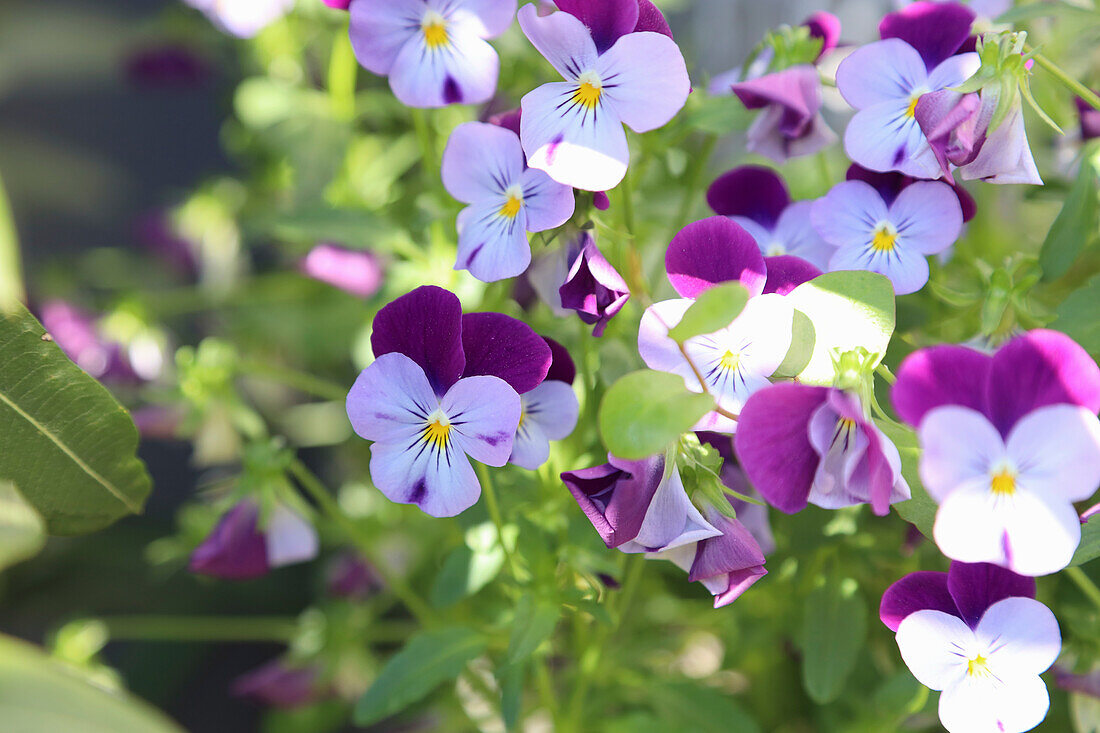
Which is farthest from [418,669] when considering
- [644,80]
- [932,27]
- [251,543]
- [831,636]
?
[932,27]

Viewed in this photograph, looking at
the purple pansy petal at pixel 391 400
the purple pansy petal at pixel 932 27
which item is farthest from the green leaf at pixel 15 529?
the purple pansy petal at pixel 932 27

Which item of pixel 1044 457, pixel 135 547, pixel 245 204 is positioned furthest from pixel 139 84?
pixel 1044 457

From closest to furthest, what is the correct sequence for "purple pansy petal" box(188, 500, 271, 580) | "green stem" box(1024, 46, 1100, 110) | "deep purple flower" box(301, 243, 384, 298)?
"green stem" box(1024, 46, 1100, 110) < "purple pansy petal" box(188, 500, 271, 580) < "deep purple flower" box(301, 243, 384, 298)

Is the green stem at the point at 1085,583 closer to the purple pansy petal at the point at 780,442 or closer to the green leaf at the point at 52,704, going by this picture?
the purple pansy petal at the point at 780,442

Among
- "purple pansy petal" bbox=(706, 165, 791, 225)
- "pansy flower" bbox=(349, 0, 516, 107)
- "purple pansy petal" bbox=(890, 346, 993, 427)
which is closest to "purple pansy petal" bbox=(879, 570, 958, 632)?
"purple pansy petal" bbox=(890, 346, 993, 427)

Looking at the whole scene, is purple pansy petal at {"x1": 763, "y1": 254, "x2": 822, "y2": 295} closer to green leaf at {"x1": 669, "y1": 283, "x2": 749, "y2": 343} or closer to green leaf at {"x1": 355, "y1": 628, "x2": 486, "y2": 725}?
green leaf at {"x1": 669, "y1": 283, "x2": 749, "y2": 343}

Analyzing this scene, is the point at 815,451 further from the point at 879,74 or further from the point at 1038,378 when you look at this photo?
the point at 879,74
